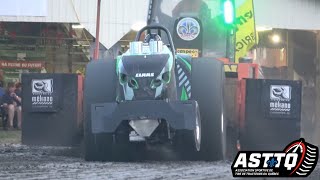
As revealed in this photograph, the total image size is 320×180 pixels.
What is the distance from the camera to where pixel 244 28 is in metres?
10.6

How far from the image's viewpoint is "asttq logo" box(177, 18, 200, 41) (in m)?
10.1

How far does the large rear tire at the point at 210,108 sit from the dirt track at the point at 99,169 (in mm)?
196

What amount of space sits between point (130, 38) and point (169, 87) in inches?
445

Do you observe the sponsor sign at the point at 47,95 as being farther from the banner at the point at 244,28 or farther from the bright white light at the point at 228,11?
the banner at the point at 244,28

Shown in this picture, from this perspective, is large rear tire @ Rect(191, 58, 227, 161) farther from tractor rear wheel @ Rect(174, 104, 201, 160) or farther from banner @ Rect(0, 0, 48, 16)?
banner @ Rect(0, 0, 48, 16)

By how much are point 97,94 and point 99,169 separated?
1156mm

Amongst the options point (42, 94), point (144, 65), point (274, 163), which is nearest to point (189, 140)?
point (144, 65)

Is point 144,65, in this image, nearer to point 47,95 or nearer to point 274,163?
point 47,95

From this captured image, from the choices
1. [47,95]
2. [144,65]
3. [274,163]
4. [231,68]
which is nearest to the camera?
[274,163]

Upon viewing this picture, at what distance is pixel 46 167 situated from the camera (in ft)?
24.5

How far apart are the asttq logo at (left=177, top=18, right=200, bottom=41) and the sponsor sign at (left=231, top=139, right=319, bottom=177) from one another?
162 inches

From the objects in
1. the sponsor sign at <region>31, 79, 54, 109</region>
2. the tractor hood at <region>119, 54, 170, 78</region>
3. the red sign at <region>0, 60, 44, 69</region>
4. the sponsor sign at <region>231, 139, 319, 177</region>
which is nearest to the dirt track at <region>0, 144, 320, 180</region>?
the sponsor sign at <region>231, 139, 319, 177</region>

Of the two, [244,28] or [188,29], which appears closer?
[188,29]

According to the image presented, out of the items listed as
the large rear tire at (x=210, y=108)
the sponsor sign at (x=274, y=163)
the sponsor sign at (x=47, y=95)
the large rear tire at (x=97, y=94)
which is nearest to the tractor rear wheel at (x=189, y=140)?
the large rear tire at (x=210, y=108)
